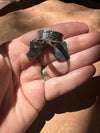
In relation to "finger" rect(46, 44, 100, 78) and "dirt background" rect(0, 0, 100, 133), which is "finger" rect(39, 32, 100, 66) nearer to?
"finger" rect(46, 44, 100, 78)

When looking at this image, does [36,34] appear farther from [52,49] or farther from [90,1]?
[90,1]

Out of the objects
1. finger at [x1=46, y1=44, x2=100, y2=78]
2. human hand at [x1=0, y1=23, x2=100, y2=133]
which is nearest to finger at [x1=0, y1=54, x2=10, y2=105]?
human hand at [x1=0, y1=23, x2=100, y2=133]

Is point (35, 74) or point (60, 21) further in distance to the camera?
point (60, 21)

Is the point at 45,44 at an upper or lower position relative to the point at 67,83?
upper

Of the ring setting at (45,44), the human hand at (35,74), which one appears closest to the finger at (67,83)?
the human hand at (35,74)

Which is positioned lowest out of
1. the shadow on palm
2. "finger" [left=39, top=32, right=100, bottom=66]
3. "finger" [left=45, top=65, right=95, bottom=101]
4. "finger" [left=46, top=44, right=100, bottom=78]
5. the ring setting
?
the shadow on palm

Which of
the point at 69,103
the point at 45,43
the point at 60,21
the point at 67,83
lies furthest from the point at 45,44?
the point at 60,21

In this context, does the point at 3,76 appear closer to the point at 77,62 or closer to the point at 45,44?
the point at 45,44
